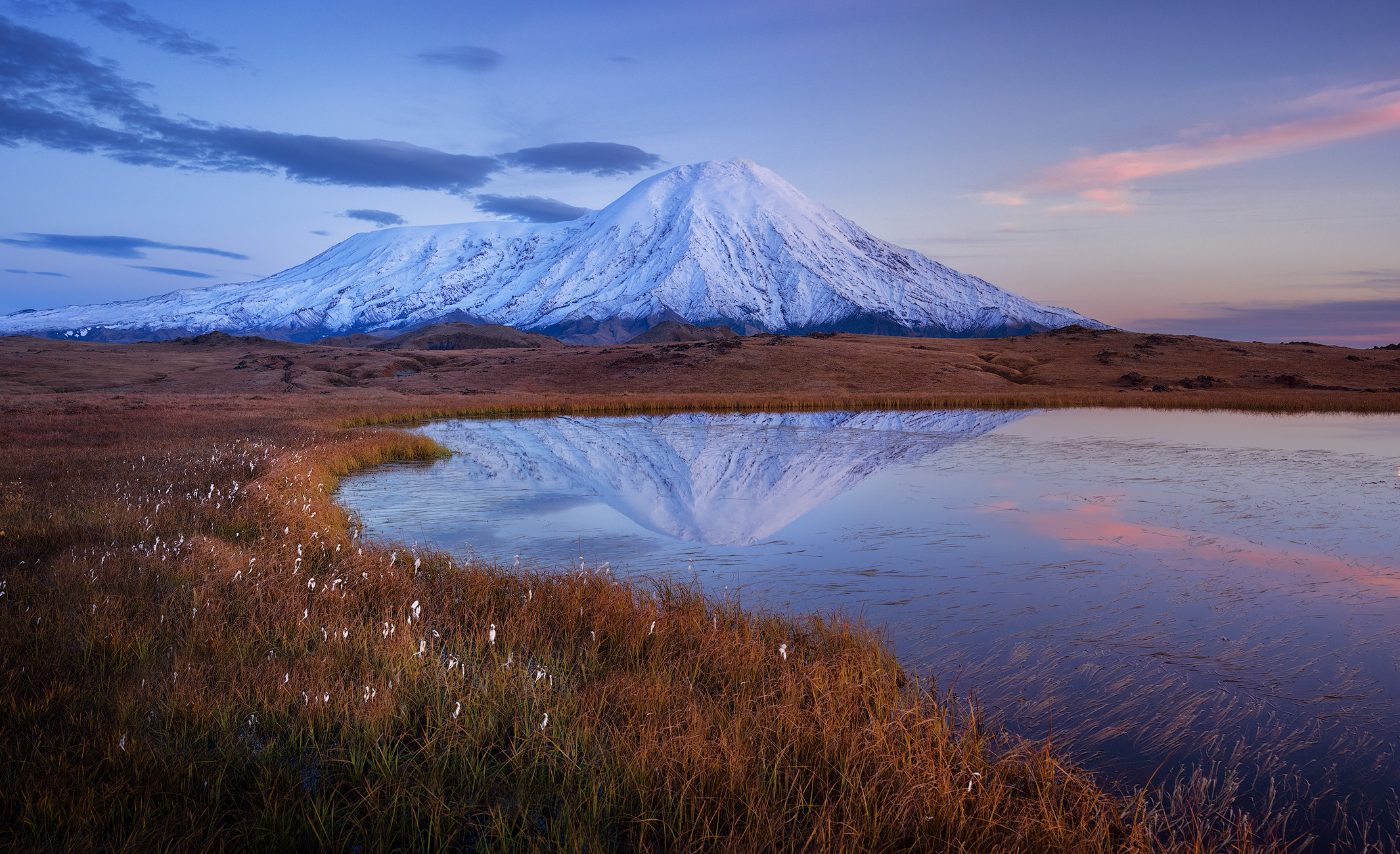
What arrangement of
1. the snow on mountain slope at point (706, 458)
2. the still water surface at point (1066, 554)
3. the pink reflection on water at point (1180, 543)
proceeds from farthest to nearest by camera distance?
the snow on mountain slope at point (706, 458) < the pink reflection on water at point (1180, 543) < the still water surface at point (1066, 554)

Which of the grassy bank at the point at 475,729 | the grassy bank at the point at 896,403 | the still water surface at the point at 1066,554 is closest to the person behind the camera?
the grassy bank at the point at 475,729

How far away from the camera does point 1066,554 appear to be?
43.9 ft

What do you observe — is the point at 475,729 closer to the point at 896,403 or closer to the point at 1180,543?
the point at 1180,543

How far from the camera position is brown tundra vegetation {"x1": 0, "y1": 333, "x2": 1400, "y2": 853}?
15.0ft

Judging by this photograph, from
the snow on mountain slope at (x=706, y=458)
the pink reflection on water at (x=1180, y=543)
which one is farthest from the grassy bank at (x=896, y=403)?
the pink reflection on water at (x=1180, y=543)

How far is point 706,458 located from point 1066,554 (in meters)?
16.1

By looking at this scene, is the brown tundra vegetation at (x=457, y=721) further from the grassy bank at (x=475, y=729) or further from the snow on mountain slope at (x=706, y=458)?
the snow on mountain slope at (x=706, y=458)

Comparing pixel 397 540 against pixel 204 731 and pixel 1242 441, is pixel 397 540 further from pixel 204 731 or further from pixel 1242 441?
pixel 1242 441

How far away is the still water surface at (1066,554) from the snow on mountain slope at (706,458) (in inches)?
6.7

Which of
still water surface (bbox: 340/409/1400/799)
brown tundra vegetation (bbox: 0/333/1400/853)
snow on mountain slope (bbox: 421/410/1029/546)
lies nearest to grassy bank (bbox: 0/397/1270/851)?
brown tundra vegetation (bbox: 0/333/1400/853)

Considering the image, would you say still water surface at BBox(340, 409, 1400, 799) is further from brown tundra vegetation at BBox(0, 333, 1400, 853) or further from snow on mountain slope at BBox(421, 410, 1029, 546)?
brown tundra vegetation at BBox(0, 333, 1400, 853)

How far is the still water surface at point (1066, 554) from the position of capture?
23.4ft

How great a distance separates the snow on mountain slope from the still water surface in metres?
0.17

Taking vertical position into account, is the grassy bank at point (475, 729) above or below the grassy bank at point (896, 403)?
below
